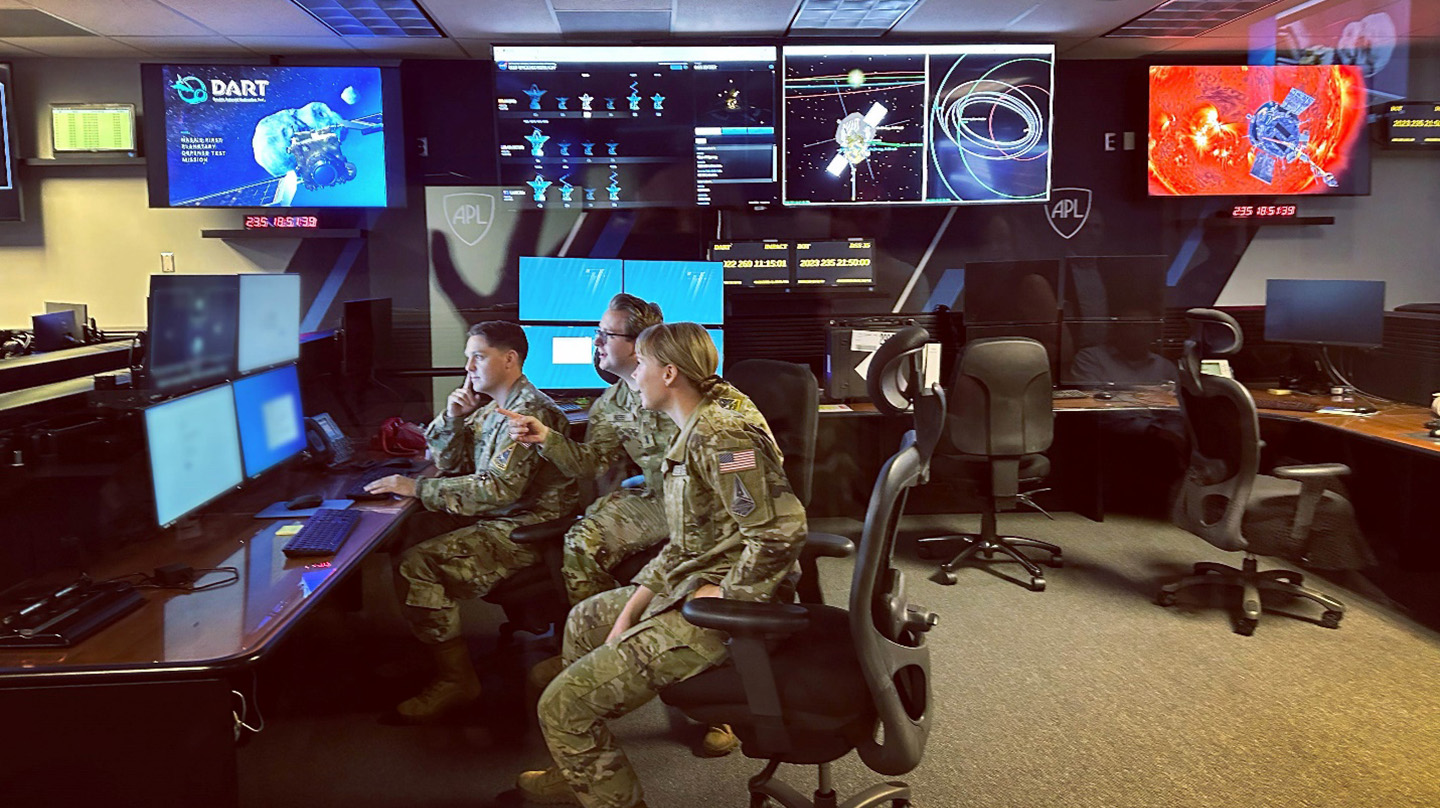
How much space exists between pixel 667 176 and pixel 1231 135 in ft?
10.0

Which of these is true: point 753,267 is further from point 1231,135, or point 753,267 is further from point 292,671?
point 292,671

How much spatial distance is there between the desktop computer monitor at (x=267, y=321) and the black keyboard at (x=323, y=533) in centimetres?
58

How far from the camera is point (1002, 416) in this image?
417 centimetres

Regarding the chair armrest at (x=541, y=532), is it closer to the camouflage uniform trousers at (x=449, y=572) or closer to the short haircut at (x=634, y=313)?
the camouflage uniform trousers at (x=449, y=572)

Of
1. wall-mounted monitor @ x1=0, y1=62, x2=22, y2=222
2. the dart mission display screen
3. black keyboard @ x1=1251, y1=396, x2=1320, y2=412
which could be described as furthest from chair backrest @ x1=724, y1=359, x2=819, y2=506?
wall-mounted monitor @ x1=0, y1=62, x2=22, y2=222

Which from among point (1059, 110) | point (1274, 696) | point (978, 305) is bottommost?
point (1274, 696)

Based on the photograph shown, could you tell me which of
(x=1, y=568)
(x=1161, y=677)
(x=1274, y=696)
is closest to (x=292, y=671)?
(x=1, y=568)

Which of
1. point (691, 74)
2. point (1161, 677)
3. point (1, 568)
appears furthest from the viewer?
point (691, 74)

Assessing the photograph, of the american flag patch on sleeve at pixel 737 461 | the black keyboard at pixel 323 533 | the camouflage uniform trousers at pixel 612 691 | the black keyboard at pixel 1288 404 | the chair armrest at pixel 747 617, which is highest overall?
the american flag patch on sleeve at pixel 737 461

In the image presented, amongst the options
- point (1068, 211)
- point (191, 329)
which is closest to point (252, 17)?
point (191, 329)

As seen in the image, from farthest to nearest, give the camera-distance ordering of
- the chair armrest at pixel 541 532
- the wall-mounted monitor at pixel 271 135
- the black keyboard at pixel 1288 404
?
the wall-mounted monitor at pixel 271 135 → the black keyboard at pixel 1288 404 → the chair armrest at pixel 541 532

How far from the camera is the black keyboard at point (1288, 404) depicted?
4.44 meters

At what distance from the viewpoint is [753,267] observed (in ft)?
17.1

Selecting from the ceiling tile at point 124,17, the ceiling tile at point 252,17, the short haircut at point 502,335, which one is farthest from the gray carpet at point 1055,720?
the ceiling tile at point 124,17
